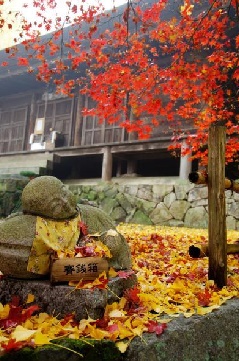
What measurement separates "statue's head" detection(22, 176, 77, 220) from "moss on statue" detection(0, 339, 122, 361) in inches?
43.4

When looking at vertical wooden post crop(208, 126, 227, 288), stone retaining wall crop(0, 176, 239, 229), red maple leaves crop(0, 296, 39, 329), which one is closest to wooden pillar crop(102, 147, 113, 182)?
stone retaining wall crop(0, 176, 239, 229)

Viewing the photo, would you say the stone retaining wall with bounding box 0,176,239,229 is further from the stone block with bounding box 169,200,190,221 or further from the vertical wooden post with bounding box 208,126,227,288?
the vertical wooden post with bounding box 208,126,227,288

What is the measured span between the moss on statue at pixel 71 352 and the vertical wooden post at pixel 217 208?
5.52 feet

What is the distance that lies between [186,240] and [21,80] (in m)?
12.0

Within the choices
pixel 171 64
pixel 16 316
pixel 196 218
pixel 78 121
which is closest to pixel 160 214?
pixel 196 218

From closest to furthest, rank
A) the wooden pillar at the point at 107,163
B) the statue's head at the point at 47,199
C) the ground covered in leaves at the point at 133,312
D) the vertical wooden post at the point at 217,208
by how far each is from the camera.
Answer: the ground covered in leaves at the point at 133,312, the statue's head at the point at 47,199, the vertical wooden post at the point at 217,208, the wooden pillar at the point at 107,163

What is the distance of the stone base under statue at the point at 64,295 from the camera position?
246 cm

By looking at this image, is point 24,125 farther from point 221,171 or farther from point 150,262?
point 221,171

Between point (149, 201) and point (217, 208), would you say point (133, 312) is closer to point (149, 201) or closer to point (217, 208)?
point (217, 208)

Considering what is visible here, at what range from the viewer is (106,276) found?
2703 mm

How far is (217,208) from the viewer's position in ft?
11.2

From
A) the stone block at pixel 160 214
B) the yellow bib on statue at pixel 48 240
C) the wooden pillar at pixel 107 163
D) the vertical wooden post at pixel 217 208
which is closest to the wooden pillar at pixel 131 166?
the wooden pillar at pixel 107 163

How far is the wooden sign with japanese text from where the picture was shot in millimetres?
A: 2600

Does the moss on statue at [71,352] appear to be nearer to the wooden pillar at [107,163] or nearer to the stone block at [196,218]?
the stone block at [196,218]
